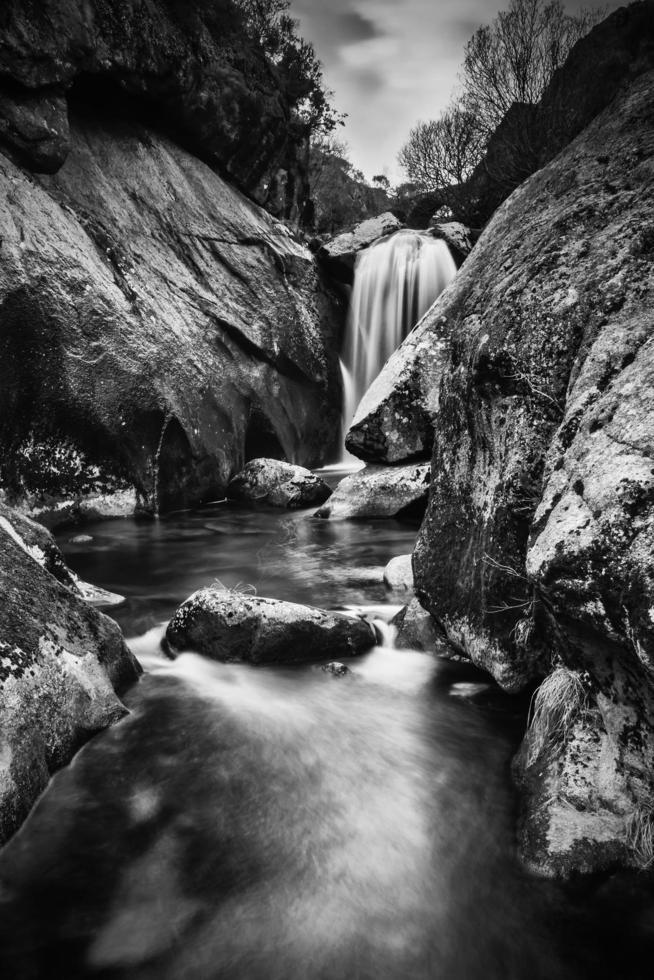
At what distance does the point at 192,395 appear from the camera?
456 inches

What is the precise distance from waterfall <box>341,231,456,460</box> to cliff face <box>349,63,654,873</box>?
1026 centimetres

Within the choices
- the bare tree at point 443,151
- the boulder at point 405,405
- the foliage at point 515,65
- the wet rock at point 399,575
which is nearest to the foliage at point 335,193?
the bare tree at point 443,151

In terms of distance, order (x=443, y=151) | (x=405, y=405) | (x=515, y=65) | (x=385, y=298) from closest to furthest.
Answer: (x=405, y=405)
(x=385, y=298)
(x=515, y=65)
(x=443, y=151)

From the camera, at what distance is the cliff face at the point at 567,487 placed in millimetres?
2408

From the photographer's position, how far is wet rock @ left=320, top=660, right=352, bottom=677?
4734 mm

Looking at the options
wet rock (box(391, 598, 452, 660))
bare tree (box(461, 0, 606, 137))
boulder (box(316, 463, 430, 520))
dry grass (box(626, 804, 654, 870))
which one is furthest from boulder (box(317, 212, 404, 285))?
dry grass (box(626, 804, 654, 870))

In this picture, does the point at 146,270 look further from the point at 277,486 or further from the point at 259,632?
the point at 259,632

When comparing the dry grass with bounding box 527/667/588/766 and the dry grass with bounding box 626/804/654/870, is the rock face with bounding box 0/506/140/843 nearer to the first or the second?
the dry grass with bounding box 527/667/588/766

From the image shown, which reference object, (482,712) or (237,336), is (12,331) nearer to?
(237,336)

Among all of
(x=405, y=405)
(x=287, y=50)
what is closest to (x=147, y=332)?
(x=405, y=405)

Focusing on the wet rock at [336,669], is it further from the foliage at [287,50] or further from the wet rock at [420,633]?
the foliage at [287,50]

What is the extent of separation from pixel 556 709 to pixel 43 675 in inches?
103

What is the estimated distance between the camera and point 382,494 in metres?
9.89

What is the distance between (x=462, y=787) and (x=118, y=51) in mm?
12659
